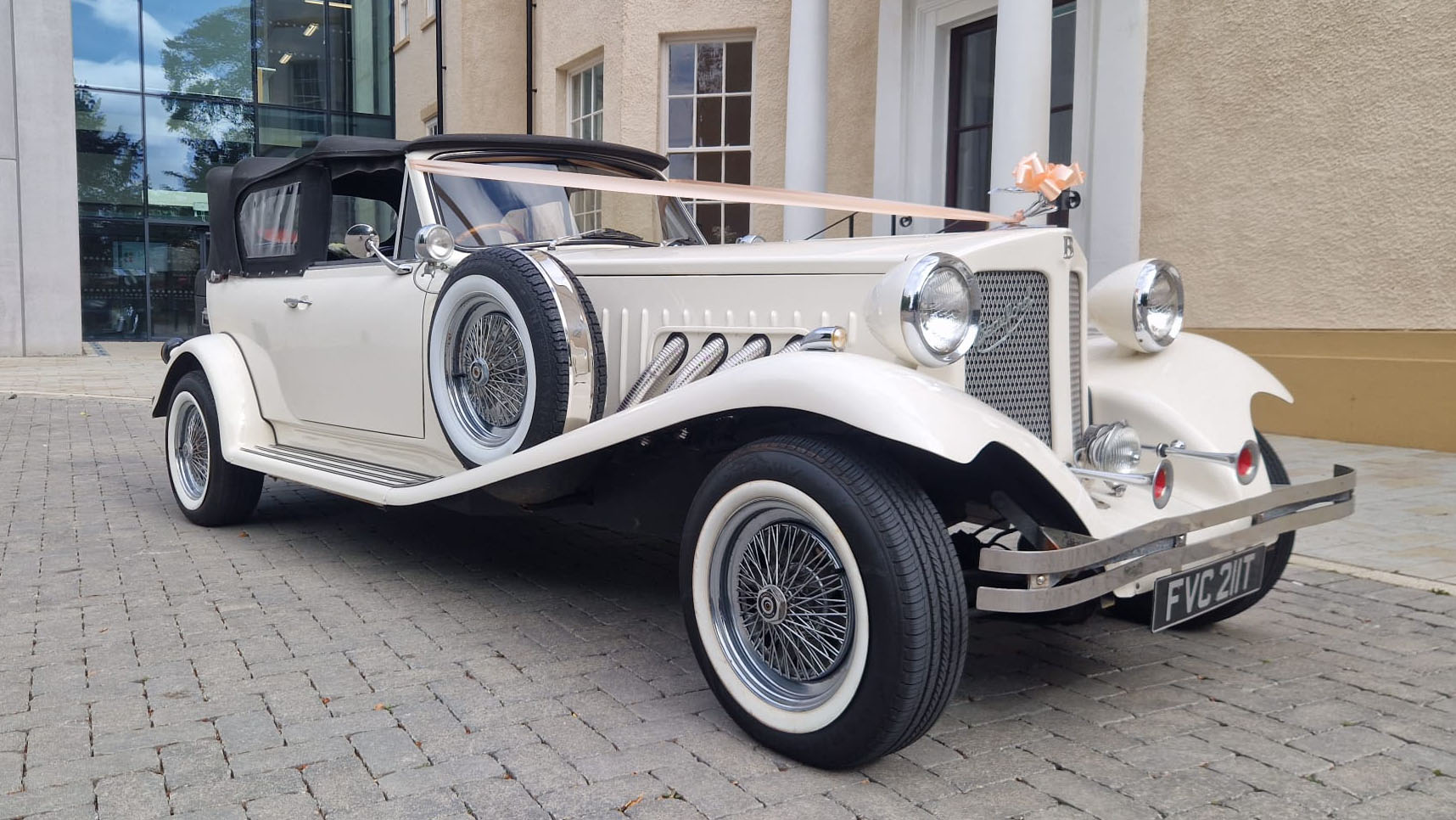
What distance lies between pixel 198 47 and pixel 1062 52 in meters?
16.8

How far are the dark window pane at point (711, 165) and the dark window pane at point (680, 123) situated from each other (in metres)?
0.24

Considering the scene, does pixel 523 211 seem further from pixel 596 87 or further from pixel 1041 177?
pixel 596 87

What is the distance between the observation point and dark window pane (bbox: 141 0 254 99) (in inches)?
780

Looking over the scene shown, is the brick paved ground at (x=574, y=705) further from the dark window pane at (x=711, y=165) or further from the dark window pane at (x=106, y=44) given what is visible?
the dark window pane at (x=106, y=44)

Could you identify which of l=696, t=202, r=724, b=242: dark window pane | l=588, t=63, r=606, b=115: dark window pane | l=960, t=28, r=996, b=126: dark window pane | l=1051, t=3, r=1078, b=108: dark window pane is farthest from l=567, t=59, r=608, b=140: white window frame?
l=1051, t=3, r=1078, b=108: dark window pane

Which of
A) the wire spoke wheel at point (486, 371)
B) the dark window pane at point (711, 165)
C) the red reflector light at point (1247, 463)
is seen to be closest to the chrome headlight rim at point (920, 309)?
the red reflector light at point (1247, 463)

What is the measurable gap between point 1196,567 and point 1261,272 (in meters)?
5.71

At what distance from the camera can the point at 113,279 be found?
65.0ft

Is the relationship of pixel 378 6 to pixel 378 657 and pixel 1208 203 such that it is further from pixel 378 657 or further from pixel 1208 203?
pixel 378 657

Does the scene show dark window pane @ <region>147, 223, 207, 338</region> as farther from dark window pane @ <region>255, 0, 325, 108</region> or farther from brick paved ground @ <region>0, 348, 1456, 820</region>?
brick paved ground @ <region>0, 348, 1456, 820</region>

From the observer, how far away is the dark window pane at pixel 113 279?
19.6m

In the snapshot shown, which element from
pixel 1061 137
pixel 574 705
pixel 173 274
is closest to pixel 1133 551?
pixel 574 705

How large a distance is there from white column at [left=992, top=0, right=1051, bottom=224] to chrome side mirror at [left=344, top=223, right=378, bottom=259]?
16.0 feet

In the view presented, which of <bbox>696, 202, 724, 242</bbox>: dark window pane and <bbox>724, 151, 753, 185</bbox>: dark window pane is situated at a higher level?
<bbox>724, 151, 753, 185</bbox>: dark window pane
